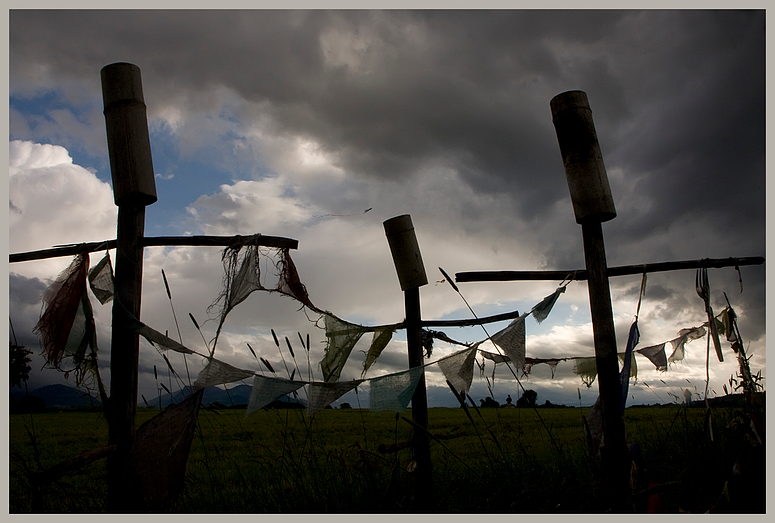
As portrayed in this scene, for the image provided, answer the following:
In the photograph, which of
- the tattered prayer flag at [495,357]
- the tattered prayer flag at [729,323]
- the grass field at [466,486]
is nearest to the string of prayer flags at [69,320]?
the grass field at [466,486]

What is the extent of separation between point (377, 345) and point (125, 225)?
2211 millimetres

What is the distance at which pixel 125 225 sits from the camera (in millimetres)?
3121

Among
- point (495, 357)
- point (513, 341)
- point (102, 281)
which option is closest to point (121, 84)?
point (102, 281)

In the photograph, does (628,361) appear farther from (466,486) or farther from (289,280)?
(289,280)

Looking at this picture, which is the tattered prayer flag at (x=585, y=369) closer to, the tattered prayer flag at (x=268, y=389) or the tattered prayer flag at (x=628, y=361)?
the tattered prayer flag at (x=628, y=361)

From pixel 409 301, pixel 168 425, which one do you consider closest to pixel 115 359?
pixel 168 425

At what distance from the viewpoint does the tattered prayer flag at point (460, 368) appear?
3.05m

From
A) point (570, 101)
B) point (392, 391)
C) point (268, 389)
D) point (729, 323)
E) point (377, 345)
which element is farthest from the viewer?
point (729, 323)

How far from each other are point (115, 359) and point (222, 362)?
30.7 inches

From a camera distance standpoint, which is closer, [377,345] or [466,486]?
[466,486]

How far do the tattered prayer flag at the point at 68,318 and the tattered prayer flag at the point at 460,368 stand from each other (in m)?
2.51

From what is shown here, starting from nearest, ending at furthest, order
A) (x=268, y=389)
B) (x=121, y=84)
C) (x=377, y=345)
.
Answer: (x=268, y=389) → (x=121, y=84) → (x=377, y=345)

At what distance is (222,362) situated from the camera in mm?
2719

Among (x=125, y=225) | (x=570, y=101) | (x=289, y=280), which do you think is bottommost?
(x=289, y=280)
